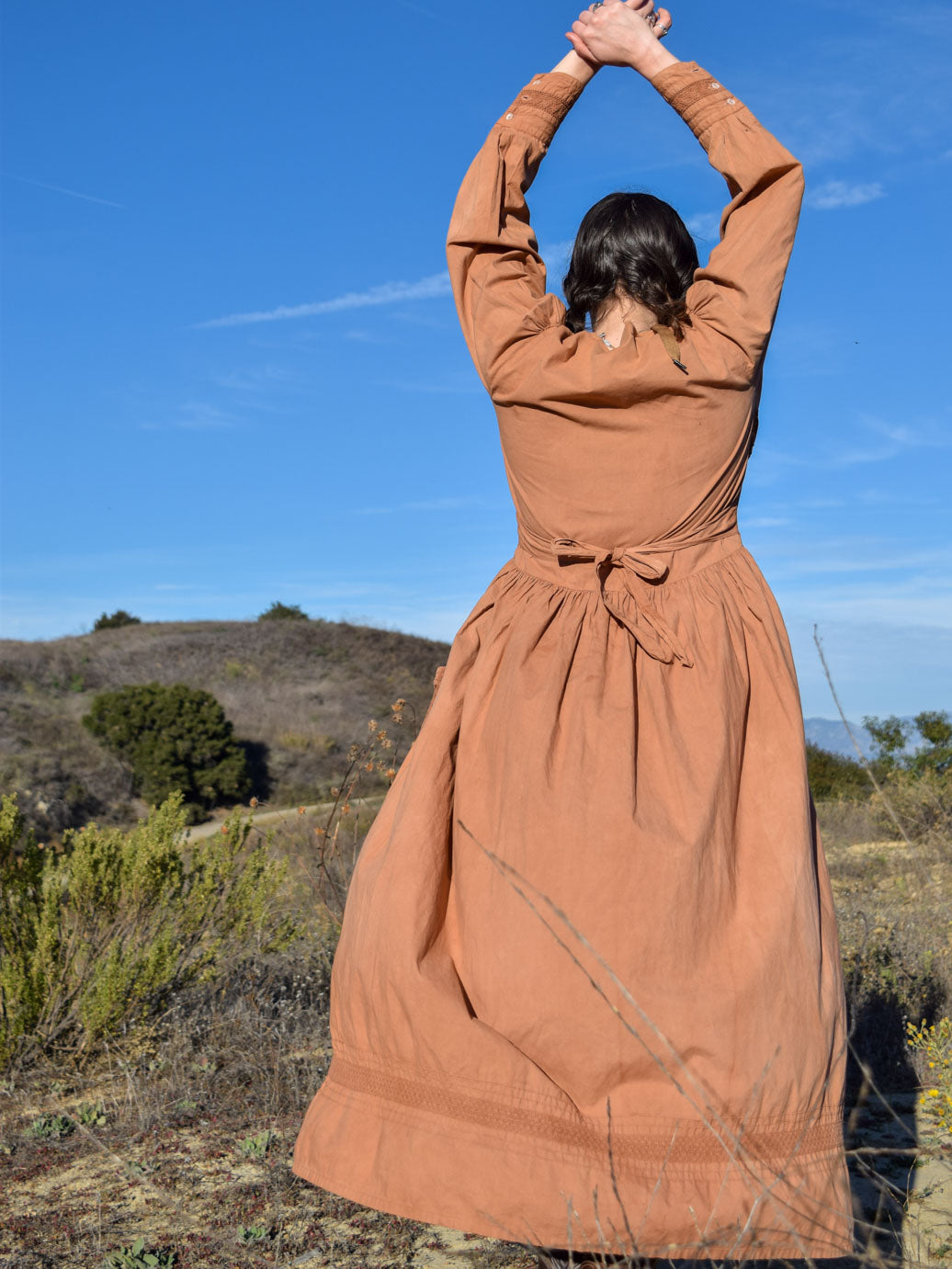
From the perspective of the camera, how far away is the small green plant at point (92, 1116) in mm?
3533

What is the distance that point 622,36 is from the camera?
6.82ft

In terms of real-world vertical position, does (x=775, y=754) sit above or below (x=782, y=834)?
above

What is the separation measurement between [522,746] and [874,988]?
312 centimetres

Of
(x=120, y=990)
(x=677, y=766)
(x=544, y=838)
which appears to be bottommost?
(x=120, y=990)

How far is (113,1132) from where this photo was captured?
3449mm

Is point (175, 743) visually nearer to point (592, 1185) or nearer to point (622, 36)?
point (622, 36)

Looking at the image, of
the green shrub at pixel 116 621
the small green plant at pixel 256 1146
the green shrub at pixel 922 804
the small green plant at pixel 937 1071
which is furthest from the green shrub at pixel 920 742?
the green shrub at pixel 116 621

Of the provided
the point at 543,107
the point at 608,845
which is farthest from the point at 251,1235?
the point at 543,107

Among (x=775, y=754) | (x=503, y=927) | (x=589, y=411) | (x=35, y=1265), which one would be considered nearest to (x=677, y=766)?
(x=775, y=754)

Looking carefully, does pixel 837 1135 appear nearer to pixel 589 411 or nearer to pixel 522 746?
pixel 522 746

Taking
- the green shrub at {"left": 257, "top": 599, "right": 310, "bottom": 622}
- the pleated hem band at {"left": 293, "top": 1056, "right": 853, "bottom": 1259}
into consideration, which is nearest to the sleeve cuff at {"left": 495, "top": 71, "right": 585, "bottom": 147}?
the pleated hem band at {"left": 293, "top": 1056, "right": 853, "bottom": 1259}

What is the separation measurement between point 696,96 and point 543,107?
29 cm

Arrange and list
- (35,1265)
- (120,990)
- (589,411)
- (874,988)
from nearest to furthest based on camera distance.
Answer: (589,411) < (35,1265) < (120,990) < (874,988)

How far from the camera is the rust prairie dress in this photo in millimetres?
1676
